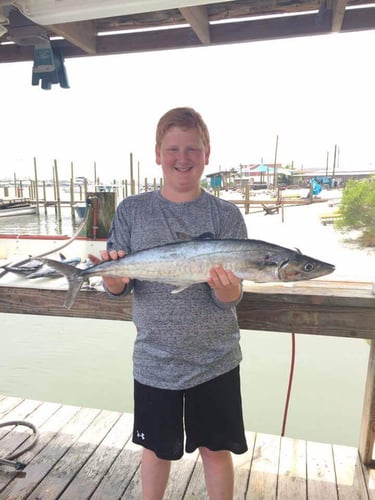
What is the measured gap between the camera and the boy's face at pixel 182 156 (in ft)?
4.68

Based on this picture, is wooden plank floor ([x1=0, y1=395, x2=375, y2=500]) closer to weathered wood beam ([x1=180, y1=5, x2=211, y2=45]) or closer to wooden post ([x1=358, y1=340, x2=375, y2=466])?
wooden post ([x1=358, y1=340, x2=375, y2=466])

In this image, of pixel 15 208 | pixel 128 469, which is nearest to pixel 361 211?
pixel 128 469

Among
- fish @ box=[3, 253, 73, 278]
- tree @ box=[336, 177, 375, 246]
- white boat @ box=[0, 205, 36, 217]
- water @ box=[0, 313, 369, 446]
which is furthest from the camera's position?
white boat @ box=[0, 205, 36, 217]

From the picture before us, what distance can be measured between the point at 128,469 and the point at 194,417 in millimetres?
834

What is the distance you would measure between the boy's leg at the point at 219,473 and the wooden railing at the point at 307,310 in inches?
23.7

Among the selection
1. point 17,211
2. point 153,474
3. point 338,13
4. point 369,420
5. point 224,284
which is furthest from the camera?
point 17,211

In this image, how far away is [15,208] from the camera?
2459 cm

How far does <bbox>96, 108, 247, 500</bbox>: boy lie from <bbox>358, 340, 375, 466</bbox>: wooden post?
828mm

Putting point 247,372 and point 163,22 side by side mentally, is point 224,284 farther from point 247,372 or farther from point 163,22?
point 247,372

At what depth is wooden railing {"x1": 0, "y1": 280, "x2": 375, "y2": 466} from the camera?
1807 millimetres

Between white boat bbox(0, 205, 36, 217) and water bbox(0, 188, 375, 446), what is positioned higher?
water bbox(0, 188, 375, 446)

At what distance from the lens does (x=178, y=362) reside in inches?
55.4

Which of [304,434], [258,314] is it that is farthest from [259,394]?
[258,314]

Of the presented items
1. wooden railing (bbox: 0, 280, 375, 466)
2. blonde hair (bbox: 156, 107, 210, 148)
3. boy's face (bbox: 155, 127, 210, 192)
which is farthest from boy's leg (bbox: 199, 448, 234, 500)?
blonde hair (bbox: 156, 107, 210, 148)
